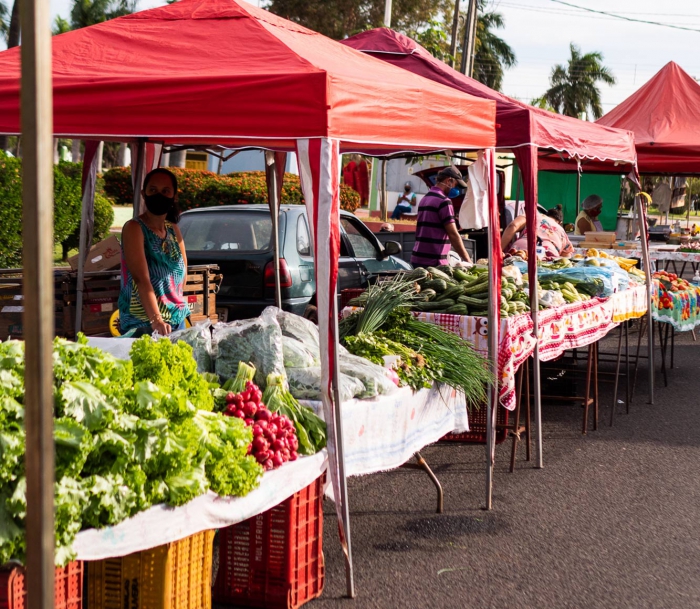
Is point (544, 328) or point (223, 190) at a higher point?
point (223, 190)

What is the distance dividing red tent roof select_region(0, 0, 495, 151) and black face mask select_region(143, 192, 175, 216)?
0.85 m

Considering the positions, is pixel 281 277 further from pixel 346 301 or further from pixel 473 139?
pixel 473 139

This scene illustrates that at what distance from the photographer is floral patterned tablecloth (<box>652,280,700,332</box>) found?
401 inches

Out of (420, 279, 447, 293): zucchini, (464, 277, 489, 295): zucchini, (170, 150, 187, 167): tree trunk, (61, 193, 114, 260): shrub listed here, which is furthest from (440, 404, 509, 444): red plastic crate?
(170, 150, 187, 167): tree trunk

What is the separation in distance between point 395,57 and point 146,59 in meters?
4.78

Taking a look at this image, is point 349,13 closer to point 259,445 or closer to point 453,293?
point 453,293

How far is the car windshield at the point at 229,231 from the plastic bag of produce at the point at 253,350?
4.63m

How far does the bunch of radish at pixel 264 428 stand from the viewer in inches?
153

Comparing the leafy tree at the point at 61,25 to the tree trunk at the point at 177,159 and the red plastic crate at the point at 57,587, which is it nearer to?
the tree trunk at the point at 177,159

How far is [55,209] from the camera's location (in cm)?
1877

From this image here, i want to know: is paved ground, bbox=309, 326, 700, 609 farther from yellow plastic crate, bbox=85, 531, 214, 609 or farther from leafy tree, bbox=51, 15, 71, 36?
leafy tree, bbox=51, 15, 71, 36

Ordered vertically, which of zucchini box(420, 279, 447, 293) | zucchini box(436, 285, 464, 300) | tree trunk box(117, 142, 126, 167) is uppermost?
tree trunk box(117, 142, 126, 167)

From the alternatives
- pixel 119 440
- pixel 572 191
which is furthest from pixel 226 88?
pixel 572 191

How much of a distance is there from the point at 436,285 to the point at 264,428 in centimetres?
307
